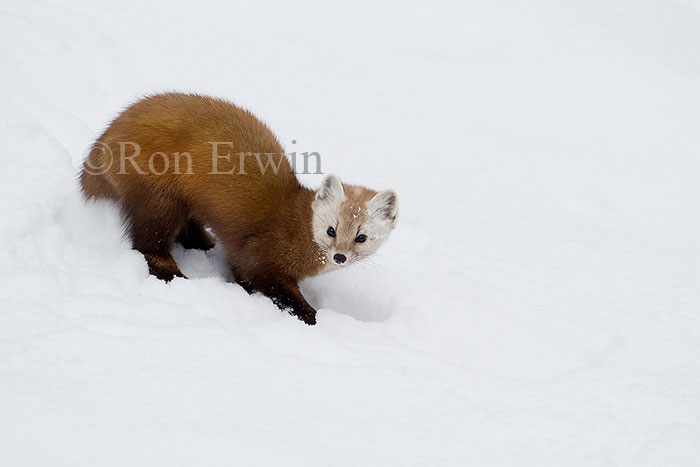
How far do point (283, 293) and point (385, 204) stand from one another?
784 mm

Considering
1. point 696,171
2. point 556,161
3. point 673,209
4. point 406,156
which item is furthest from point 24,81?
point 696,171

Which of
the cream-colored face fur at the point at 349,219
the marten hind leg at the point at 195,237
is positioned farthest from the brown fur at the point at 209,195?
the marten hind leg at the point at 195,237

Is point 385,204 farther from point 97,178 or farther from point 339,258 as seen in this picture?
point 97,178

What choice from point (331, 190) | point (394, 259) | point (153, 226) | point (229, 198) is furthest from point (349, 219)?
point (153, 226)

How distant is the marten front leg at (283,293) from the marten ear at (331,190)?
55 cm

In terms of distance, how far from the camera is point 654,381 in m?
3.40

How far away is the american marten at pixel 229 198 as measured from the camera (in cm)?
380

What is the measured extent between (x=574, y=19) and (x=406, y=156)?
3791mm

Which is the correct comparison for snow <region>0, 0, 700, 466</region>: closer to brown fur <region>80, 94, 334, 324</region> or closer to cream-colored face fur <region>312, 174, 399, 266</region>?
brown fur <region>80, 94, 334, 324</region>

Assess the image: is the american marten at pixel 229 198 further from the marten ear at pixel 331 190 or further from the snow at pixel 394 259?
the snow at pixel 394 259

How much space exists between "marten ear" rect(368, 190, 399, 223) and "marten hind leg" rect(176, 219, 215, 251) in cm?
115

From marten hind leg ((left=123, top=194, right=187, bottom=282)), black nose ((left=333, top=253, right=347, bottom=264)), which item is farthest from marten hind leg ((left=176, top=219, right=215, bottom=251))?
black nose ((left=333, top=253, right=347, bottom=264))

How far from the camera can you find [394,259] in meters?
4.24

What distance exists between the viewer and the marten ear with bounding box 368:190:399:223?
3.81m
